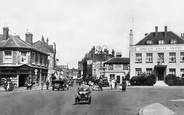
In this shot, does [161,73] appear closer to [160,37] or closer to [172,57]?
[172,57]

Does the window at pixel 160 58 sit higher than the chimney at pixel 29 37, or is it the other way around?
the chimney at pixel 29 37

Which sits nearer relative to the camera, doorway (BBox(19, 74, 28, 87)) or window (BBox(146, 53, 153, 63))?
doorway (BBox(19, 74, 28, 87))

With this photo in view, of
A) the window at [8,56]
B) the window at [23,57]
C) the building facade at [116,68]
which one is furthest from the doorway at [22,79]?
the building facade at [116,68]

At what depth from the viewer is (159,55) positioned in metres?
54.2

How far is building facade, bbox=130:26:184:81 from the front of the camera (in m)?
52.8

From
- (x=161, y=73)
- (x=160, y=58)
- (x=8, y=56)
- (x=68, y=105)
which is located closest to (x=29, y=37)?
(x=8, y=56)

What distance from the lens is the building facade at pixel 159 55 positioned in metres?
52.8

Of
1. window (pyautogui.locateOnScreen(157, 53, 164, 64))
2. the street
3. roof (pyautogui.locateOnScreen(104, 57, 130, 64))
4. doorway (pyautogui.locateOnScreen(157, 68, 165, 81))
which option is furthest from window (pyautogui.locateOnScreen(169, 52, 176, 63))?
the street

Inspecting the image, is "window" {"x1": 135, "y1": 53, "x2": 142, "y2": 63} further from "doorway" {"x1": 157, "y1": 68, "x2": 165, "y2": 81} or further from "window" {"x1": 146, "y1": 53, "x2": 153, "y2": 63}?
"doorway" {"x1": 157, "y1": 68, "x2": 165, "y2": 81}

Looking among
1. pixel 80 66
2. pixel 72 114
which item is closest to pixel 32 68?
pixel 72 114

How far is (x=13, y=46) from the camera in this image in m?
44.0

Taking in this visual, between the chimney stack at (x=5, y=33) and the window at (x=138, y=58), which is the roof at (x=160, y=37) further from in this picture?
the chimney stack at (x=5, y=33)

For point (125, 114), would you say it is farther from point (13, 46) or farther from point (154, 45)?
point (154, 45)

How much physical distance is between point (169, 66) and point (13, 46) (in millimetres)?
30283
